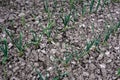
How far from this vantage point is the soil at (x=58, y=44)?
340cm

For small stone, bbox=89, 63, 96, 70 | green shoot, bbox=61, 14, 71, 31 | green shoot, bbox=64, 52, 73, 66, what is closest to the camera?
green shoot, bbox=64, 52, 73, 66

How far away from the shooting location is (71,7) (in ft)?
14.1

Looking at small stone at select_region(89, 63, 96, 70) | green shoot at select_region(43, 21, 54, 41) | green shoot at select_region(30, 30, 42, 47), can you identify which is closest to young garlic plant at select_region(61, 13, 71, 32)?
green shoot at select_region(43, 21, 54, 41)

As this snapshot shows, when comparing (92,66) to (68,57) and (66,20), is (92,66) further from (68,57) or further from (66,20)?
(66,20)

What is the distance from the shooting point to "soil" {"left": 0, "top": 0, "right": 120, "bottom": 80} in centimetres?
340

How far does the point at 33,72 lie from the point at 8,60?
449 mm

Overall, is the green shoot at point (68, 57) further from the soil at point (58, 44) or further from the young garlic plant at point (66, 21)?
the young garlic plant at point (66, 21)

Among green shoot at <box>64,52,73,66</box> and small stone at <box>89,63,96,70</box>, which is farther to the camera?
small stone at <box>89,63,96,70</box>

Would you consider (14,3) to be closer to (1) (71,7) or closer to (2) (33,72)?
(1) (71,7)

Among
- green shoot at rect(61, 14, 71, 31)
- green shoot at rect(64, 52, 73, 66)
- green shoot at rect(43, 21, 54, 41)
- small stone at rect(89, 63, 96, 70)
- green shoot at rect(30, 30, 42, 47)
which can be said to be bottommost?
small stone at rect(89, 63, 96, 70)

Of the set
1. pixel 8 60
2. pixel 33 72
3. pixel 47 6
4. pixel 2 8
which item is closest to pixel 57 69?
pixel 33 72

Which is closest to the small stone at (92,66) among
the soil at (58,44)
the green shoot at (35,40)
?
the soil at (58,44)

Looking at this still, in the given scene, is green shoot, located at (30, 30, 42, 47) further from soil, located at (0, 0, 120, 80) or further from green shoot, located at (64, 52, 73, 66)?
green shoot, located at (64, 52, 73, 66)

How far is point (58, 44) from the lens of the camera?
3734 mm
